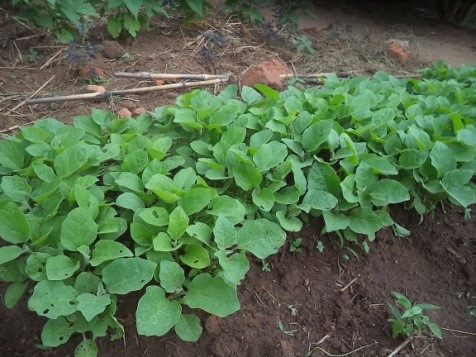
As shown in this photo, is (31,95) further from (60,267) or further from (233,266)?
(233,266)

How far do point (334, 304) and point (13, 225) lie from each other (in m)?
1.21

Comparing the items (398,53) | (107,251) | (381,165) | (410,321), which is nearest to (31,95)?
(107,251)

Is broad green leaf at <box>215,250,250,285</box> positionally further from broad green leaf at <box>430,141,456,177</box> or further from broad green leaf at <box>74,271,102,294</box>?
broad green leaf at <box>430,141,456,177</box>

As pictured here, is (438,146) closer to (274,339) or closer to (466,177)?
(466,177)

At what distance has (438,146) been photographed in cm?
202

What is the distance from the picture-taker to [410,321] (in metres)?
1.73

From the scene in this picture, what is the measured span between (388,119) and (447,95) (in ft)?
2.34

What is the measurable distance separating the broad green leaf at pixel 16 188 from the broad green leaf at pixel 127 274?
1.60 feet

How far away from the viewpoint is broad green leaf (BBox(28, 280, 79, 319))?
4.39ft

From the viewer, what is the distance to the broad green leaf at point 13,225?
150cm

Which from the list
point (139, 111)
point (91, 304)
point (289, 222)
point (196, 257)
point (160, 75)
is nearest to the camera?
point (91, 304)

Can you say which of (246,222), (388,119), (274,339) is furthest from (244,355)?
(388,119)

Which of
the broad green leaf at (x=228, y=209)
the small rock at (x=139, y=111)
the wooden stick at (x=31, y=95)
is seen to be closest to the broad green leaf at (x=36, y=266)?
the broad green leaf at (x=228, y=209)

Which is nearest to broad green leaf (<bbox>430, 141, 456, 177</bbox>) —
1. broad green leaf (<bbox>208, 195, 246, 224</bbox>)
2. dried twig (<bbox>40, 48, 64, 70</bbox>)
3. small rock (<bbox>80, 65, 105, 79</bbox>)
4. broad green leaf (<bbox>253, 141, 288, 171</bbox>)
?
broad green leaf (<bbox>253, 141, 288, 171</bbox>)
